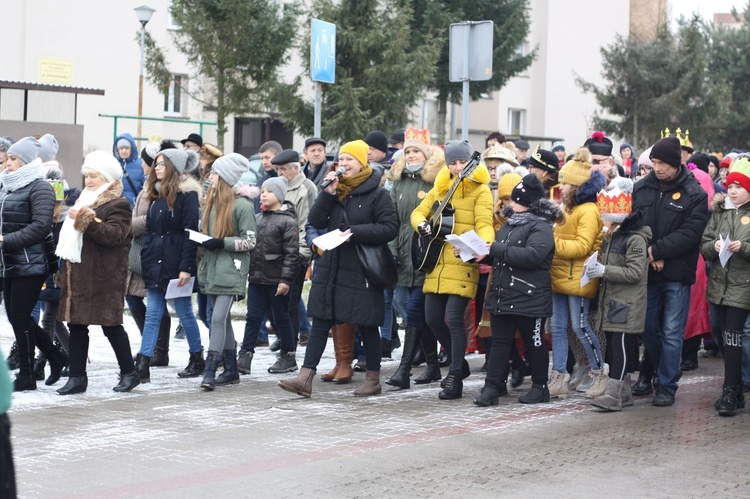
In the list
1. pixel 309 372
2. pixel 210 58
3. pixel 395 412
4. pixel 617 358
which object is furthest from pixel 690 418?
pixel 210 58

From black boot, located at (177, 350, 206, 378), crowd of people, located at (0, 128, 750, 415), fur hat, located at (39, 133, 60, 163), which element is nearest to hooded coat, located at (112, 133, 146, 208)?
crowd of people, located at (0, 128, 750, 415)

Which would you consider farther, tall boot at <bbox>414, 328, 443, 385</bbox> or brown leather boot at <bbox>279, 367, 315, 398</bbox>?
tall boot at <bbox>414, 328, 443, 385</bbox>

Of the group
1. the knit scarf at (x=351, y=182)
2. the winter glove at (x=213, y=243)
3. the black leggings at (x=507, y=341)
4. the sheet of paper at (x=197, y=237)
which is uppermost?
the knit scarf at (x=351, y=182)

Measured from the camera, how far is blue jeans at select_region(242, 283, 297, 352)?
10.7 metres

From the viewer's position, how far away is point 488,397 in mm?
9219

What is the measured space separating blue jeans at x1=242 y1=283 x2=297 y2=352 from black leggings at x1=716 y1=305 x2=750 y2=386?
3.90 metres

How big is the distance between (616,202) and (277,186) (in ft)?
10.3

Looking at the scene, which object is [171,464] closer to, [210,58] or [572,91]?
[210,58]

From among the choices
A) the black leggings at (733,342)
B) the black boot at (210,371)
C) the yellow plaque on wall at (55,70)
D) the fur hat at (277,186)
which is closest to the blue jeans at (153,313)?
the black boot at (210,371)

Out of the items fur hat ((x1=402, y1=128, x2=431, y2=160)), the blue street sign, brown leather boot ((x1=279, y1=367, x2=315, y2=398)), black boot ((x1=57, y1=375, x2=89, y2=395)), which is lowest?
black boot ((x1=57, y1=375, x2=89, y2=395))

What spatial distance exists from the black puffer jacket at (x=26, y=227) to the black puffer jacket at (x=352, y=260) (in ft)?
7.11

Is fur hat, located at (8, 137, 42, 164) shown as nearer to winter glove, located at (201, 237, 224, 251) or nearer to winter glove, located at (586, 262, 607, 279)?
winter glove, located at (201, 237, 224, 251)

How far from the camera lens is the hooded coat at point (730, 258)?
8.94 metres

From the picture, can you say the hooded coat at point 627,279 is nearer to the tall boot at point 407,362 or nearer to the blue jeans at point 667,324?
the blue jeans at point 667,324
